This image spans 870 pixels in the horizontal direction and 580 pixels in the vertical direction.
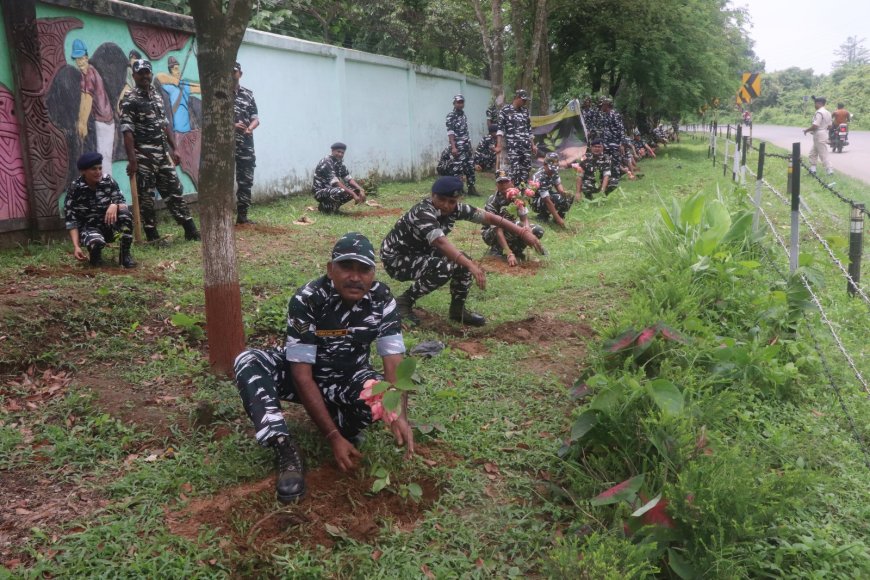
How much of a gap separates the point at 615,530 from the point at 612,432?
2.25 ft

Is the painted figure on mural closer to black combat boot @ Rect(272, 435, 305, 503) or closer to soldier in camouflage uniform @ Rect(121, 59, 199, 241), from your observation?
soldier in camouflage uniform @ Rect(121, 59, 199, 241)

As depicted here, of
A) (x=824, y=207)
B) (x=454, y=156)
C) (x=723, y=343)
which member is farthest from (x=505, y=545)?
(x=454, y=156)

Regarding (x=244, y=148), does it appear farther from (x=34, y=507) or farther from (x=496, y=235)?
(x=34, y=507)

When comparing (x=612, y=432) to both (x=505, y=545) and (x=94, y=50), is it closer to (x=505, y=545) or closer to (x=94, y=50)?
(x=505, y=545)

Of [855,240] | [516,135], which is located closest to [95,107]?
[516,135]

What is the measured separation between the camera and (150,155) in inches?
291

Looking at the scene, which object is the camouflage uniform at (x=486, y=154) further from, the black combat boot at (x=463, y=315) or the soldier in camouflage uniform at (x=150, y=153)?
the black combat boot at (x=463, y=315)

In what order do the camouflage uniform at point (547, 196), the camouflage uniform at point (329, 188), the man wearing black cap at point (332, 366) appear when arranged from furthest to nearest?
the camouflage uniform at point (329, 188), the camouflage uniform at point (547, 196), the man wearing black cap at point (332, 366)

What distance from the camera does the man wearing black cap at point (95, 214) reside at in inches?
242

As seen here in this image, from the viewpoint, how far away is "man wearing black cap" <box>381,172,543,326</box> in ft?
17.9

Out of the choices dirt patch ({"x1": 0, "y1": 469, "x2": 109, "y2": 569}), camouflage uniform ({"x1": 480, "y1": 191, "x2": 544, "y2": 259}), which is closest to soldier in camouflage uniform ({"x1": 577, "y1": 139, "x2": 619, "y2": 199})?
camouflage uniform ({"x1": 480, "y1": 191, "x2": 544, "y2": 259})

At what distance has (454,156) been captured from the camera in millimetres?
14109

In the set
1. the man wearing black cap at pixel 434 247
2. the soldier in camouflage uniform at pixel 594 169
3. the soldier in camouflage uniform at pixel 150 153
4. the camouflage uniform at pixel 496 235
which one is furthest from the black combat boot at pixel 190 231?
the soldier in camouflage uniform at pixel 594 169

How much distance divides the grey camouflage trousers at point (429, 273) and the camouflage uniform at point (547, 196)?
4923 mm
